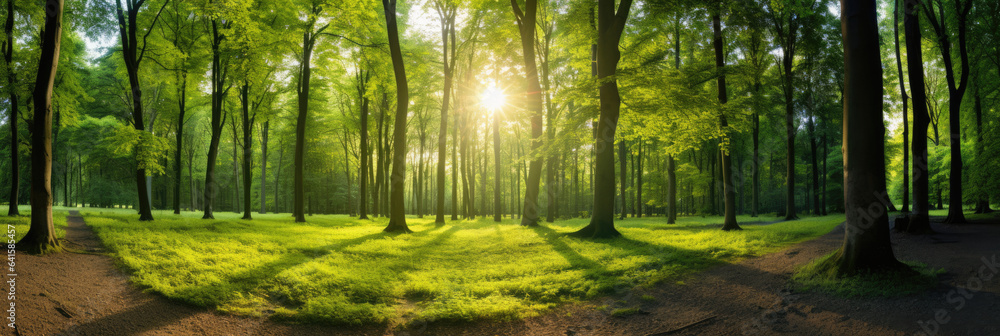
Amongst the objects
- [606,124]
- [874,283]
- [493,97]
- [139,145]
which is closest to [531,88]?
[606,124]

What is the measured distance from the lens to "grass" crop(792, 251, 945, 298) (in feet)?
16.1

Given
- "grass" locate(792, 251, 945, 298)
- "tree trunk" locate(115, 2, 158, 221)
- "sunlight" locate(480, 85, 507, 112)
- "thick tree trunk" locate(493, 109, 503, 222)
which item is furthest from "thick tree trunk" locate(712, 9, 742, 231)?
"tree trunk" locate(115, 2, 158, 221)

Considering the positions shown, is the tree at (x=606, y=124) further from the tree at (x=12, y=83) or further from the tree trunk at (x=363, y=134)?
the tree at (x=12, y=83)

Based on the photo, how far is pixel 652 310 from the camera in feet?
18.5

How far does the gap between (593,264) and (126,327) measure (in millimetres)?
7203

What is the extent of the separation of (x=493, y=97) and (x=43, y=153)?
60.6 ft

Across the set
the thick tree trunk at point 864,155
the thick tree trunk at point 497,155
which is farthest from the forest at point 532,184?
the thick tree trunk at point 497,155

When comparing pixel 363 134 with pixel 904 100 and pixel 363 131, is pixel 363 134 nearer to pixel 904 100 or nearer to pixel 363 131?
pixel 363 131

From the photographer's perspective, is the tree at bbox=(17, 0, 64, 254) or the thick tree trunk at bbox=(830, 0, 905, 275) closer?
the thick tree trunk at bbox=(830, 0, 905, 275)

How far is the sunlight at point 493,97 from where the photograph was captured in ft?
71.4

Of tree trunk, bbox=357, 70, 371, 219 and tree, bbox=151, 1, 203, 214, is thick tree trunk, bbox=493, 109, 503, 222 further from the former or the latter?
tree, bbox=151, 1, 203, 214

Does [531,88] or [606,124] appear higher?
[531,88]

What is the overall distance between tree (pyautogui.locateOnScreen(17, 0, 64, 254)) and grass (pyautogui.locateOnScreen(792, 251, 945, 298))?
39.5 feet

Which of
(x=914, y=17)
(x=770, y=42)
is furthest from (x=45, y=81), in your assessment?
(x=770, y=42)
